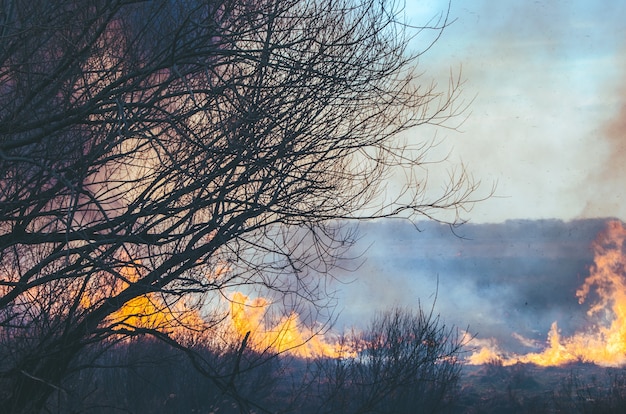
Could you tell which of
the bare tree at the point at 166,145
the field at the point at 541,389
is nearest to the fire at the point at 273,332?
the bare tree at the point at 166,145

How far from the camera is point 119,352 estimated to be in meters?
14.4

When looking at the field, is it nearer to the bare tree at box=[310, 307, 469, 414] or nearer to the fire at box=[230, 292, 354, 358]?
the bare tree at box=[310, 307, 469, 414]

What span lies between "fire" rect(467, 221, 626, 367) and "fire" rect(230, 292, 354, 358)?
14.7 m

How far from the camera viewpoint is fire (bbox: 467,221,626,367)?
27438mm

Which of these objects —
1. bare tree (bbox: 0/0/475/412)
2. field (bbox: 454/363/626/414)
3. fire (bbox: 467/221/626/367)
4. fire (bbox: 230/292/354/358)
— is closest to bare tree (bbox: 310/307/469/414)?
fire (bbox: 230/292/354/358)

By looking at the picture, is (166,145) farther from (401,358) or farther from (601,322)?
(601,322)

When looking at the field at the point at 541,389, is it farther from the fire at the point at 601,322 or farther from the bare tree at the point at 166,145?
the bare tree at the point at 166,145

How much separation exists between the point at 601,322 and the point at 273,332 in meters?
24.4

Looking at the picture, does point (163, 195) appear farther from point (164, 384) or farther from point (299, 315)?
point (164, 384)

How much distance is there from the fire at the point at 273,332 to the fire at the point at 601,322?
14.7 m

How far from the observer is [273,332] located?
26.1 ft

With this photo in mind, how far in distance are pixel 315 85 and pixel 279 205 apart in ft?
3.71

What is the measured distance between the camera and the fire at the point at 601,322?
27438mm

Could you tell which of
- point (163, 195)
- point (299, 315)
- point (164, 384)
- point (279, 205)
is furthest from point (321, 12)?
point (164, 384)
